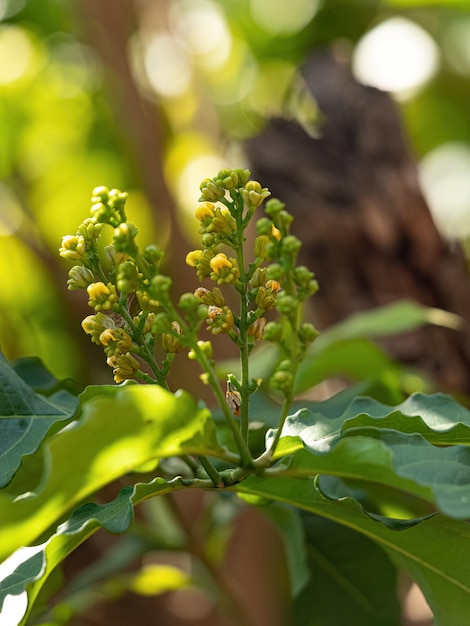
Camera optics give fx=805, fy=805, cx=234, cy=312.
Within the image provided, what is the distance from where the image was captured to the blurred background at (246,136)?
1.49 m

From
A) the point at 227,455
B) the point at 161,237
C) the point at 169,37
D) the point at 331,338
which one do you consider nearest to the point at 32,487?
the point at 227,455

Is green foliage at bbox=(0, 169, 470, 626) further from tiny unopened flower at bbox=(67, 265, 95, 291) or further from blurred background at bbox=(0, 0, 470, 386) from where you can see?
blurred background at bbox=(0, 0, 470, 386)

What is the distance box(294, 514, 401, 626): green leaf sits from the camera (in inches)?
36.0

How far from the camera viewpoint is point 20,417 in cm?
64

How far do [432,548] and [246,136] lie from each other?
1203 millimetres

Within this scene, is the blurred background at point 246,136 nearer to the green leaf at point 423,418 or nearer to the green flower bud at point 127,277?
the green leaf at point 423,418

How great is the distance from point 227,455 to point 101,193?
20 centimetres

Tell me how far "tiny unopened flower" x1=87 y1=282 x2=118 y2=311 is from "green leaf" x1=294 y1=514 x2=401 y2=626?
1.57 feet

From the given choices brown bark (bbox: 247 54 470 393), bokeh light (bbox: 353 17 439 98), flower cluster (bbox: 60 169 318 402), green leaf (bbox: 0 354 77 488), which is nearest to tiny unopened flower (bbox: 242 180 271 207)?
flower cluster (bbox: 60 169 318 402)

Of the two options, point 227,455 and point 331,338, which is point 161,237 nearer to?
point 331,338

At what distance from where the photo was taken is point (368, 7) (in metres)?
2.04

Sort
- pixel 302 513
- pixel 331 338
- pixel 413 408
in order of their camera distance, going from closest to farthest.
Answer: pixel 413 408 → pixel 302 513 → pixel 331 338

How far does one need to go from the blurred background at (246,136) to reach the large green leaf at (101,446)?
0.97 meters

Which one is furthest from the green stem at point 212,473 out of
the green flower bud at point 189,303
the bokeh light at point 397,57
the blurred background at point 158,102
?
the bokeh light at point 397,57
